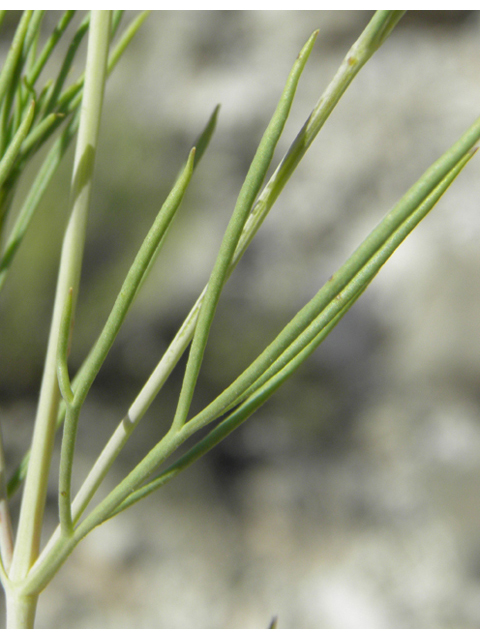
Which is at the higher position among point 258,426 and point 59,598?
point 258,426

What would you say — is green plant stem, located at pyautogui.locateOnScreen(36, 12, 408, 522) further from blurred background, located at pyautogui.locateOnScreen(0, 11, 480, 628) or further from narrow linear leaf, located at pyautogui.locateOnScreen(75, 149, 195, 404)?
blurred background, located at pyautogui.locateOnScreen(0, 11, 480, 628)

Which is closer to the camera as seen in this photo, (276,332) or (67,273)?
(67,273)

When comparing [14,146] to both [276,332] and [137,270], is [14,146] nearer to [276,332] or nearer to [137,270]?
[137,270]

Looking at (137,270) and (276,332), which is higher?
(276,332)

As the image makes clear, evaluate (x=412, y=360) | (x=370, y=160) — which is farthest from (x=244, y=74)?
(x=412, y=360)

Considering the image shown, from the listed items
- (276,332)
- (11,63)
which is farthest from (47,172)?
(276,332)
